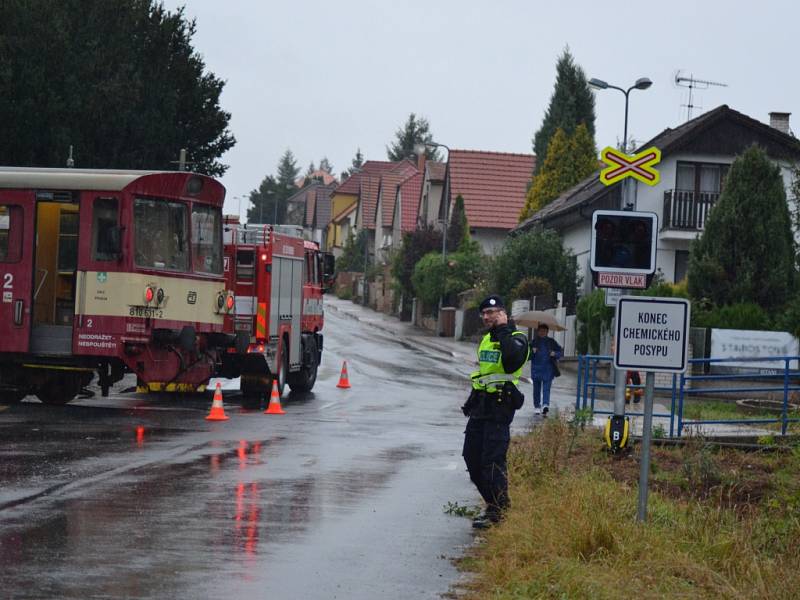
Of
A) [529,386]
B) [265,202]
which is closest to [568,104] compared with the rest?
[529,386]

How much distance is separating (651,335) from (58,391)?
13182 mm

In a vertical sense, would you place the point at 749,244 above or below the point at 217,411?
above

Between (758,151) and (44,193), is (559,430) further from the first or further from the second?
(758,151)

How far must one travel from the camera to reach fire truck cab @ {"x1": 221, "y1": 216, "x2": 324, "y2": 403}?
2383cm

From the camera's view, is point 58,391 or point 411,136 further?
point 411,136

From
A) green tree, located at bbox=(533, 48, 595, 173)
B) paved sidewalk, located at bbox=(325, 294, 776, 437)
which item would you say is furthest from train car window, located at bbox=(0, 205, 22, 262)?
green tree, located at bbox=(533, 48, 595, 173)

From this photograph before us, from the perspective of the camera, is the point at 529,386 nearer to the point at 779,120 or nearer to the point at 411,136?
the point at 779,120

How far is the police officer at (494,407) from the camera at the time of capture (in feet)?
37.0

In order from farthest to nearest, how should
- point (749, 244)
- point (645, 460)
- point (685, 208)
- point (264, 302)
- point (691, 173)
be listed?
point (691, 173)
point (685, 208)
point (749, 244)
point (264, 302)
point (645, 460)

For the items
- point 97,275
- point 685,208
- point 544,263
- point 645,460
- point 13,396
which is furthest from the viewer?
point 544,263

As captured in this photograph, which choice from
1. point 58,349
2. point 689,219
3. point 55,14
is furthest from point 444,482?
point 689,219

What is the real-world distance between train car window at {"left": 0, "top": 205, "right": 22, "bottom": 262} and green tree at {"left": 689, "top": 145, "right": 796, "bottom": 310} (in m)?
19.4

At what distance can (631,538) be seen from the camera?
955cm

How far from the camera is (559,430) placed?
16.4 metres
